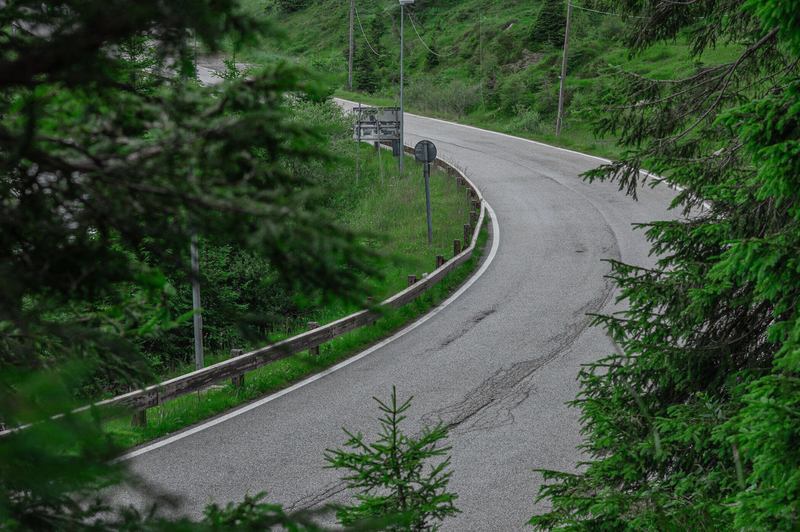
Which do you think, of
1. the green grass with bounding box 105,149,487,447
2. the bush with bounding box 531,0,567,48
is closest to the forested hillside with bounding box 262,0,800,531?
the green grass with bounding box 105,149,487,447

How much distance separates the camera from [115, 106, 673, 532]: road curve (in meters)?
7.09

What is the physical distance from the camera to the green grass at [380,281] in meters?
8.34

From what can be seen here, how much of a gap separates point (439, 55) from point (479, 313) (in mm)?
46887

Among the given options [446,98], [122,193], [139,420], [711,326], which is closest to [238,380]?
[139,420]

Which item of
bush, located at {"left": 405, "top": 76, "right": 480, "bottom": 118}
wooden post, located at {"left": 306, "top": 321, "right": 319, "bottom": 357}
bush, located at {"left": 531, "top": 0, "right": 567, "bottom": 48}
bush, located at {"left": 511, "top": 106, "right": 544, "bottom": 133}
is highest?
bush, located at {"left": 531, "top": 0, "right": 567, "bottom": 48}

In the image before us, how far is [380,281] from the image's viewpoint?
1682 millimetres

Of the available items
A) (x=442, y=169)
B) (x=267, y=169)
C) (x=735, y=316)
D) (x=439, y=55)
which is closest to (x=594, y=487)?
(x=735, y=316)

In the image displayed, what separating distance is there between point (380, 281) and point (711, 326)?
4.10m

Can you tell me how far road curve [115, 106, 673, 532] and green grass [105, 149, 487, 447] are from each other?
0.48 metres

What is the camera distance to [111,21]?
140 centimetres

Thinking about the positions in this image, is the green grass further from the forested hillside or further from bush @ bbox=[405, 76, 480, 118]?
bush @ bbox=[405, 76, 480, 118]

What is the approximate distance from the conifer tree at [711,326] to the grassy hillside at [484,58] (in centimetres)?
2414

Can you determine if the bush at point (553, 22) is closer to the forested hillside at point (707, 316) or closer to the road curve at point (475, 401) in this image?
the road curve at point (475, 401)

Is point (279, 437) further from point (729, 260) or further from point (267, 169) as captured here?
point (267, 169)
